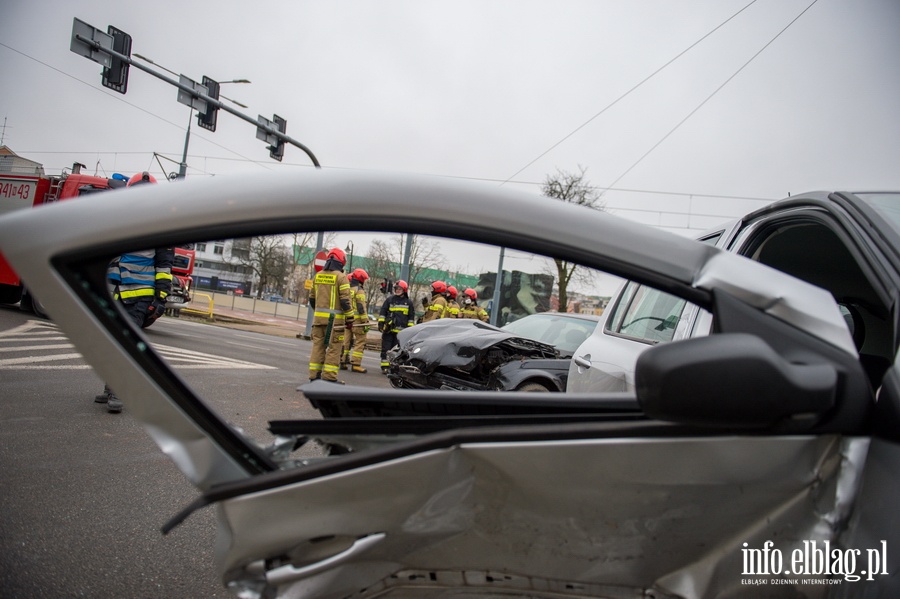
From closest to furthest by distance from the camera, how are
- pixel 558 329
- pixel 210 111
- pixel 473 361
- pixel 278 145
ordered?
pixel 473 361 → pixel 558 329 → pixel 210 111 → pixel 278 145

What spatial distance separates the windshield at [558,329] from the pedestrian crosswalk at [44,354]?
380cm

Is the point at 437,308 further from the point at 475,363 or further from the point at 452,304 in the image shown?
the point at 475,363

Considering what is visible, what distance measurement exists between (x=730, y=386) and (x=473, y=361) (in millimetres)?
5140

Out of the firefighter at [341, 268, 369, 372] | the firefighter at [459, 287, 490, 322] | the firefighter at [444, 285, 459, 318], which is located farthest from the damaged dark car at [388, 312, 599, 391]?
the firefighter at [459, 287, 490, 322]

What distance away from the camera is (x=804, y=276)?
282cm

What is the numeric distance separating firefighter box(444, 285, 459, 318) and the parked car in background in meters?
8.35

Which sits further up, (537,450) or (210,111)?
Answer: (210,111)

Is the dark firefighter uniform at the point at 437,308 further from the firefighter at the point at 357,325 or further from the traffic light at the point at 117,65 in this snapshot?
the traffic light at the point at 117,65

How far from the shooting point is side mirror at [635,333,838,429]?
0.88 meters

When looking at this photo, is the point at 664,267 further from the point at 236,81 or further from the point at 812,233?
the point at 236,81

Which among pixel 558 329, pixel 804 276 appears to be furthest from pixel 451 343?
pixel 804 276

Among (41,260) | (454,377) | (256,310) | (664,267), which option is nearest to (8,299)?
(256,310)

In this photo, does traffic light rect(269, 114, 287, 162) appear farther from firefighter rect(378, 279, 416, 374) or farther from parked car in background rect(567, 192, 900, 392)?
parked car in background rect(567, 192, 900, 392)

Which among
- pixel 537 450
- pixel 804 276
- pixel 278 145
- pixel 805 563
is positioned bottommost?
pixel 805 563
